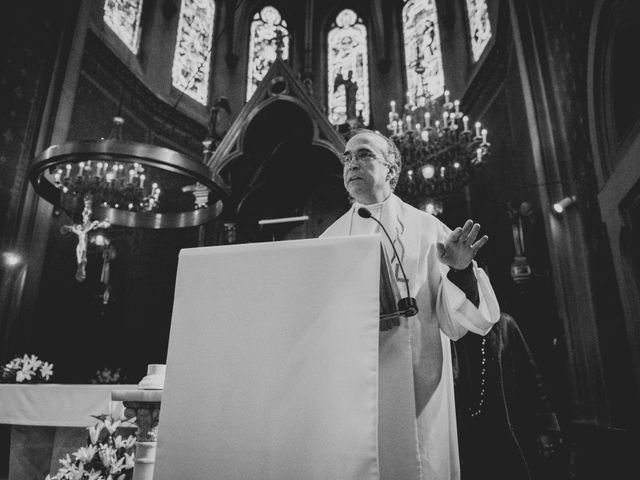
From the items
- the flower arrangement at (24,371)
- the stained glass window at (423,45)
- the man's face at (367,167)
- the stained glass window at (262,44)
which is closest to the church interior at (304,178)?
the stained glass window at (423,45)

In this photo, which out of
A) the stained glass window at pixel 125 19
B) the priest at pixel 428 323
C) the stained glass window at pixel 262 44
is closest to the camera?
the priest at pixel 428 323

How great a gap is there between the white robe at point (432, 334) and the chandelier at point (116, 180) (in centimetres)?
329

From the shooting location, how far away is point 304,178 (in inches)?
261

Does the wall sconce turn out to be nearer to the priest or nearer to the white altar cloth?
the priest

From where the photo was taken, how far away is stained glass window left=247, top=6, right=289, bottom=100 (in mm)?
12031

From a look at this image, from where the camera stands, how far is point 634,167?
3.94 m

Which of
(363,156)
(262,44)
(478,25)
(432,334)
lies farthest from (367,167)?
(262,44)

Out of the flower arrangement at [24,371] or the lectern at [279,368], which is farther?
the flower arrangement at [24,371]

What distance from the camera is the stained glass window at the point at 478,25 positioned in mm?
8836

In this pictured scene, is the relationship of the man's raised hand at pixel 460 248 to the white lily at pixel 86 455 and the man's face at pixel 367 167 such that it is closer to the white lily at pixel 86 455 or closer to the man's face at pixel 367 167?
the man's face at pixel 367 167

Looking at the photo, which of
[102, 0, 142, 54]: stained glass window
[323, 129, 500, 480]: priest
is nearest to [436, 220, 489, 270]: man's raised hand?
[323, 129, 500, 480]: priest

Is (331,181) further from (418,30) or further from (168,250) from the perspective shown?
(418,30)

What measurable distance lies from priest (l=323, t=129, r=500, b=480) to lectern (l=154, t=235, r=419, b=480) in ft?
0.28

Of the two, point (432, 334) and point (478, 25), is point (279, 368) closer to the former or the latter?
Answer: point (432, 334)
